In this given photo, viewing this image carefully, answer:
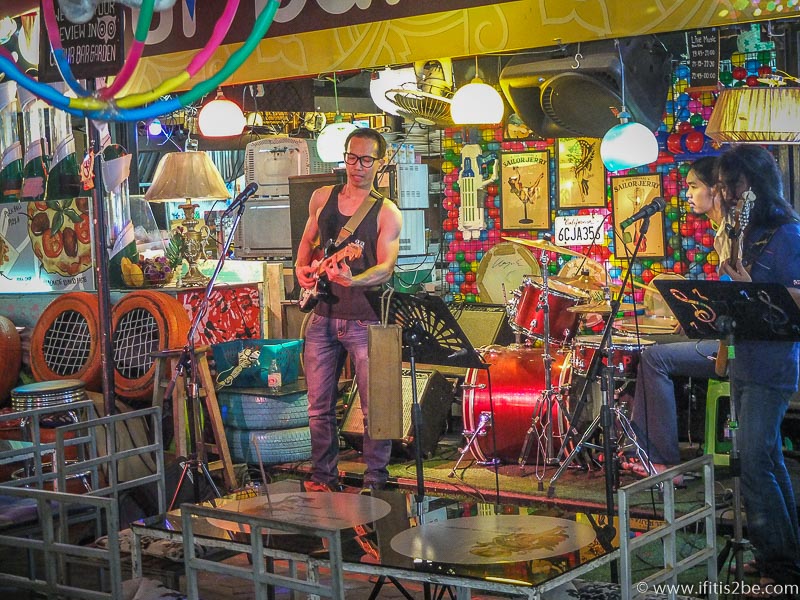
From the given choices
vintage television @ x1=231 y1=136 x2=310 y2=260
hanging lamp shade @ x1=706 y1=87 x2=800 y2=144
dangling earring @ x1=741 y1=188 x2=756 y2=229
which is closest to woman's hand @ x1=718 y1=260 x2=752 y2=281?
dangling earring @ x1=741 y1=188 x2=756 y2=229

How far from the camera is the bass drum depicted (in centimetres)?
716

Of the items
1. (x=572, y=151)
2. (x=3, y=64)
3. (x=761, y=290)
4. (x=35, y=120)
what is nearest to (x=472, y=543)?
(x=761, y=290)

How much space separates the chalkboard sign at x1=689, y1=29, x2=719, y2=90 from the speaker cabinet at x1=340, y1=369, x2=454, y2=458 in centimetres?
276

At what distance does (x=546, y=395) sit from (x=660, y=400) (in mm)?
730

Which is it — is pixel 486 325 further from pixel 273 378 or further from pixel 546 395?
pixel 273 378

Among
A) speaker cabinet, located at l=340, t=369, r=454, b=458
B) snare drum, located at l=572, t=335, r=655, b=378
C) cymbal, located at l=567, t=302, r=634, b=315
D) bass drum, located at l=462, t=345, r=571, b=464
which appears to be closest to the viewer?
cymbal, located at l=567, t=302, r=634, b=315

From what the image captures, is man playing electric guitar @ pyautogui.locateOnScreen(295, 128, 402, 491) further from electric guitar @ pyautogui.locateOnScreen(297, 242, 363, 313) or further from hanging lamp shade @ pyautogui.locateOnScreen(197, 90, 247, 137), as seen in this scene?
hanging lamp shade @ pyautogui.locateOnScreen(197, 90, 247, 137)

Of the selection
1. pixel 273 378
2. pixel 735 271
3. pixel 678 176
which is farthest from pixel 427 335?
pixel 678 176

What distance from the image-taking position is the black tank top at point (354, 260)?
632 cm

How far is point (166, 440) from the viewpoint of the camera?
25.7ft

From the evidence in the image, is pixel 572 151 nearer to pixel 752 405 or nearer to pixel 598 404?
pixel 598 404

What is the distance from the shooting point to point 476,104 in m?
7.40

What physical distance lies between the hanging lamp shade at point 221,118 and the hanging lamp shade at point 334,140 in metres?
0.75

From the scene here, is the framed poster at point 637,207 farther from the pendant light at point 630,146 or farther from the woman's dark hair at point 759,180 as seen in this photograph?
the woman's dark hair at point 759,180
